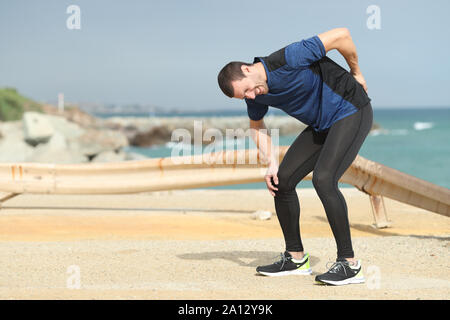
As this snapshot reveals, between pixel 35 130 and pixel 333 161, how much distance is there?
19486mm

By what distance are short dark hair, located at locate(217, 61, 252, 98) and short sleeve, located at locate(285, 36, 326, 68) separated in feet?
1.07

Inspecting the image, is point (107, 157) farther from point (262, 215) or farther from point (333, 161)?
point (333, 161)

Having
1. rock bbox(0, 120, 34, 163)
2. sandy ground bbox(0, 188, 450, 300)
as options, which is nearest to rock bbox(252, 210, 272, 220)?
sandy ground bbox(0, 188, 450, 300)

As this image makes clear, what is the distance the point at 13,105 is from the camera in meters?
47.4

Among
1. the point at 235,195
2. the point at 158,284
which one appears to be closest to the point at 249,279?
the point at 158,284

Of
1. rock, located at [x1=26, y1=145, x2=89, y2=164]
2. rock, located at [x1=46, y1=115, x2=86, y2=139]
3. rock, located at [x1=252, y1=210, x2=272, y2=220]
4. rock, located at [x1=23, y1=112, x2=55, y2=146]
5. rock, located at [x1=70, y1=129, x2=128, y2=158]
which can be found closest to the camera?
rock, located at [x1=252, y1=210, x2=272, y2=220]

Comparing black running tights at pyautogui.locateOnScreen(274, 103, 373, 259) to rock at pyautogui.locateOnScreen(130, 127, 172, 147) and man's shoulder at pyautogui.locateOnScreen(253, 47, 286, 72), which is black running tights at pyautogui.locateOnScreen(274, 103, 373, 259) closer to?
man's shoulder at pyautogui.locateOnScreen(253, 47, 286, 72)

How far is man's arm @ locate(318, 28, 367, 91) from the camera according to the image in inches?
163

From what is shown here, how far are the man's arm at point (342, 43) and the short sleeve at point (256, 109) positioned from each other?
675mm

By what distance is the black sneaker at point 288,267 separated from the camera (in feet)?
15.3

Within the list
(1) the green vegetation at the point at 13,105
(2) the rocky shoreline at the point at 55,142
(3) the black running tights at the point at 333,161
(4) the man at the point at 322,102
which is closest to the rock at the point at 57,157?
(2) the rocky shoreline at the point at 55,142

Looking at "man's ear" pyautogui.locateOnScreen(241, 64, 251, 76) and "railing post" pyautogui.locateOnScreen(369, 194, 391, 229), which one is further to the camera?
"railing post" pyautogui.locateOnScreen(369, 194, 391, 229)

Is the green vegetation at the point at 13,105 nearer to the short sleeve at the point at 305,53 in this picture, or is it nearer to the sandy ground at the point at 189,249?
the sandy ground at the point at 189,249

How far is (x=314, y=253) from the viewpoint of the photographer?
5.51m
